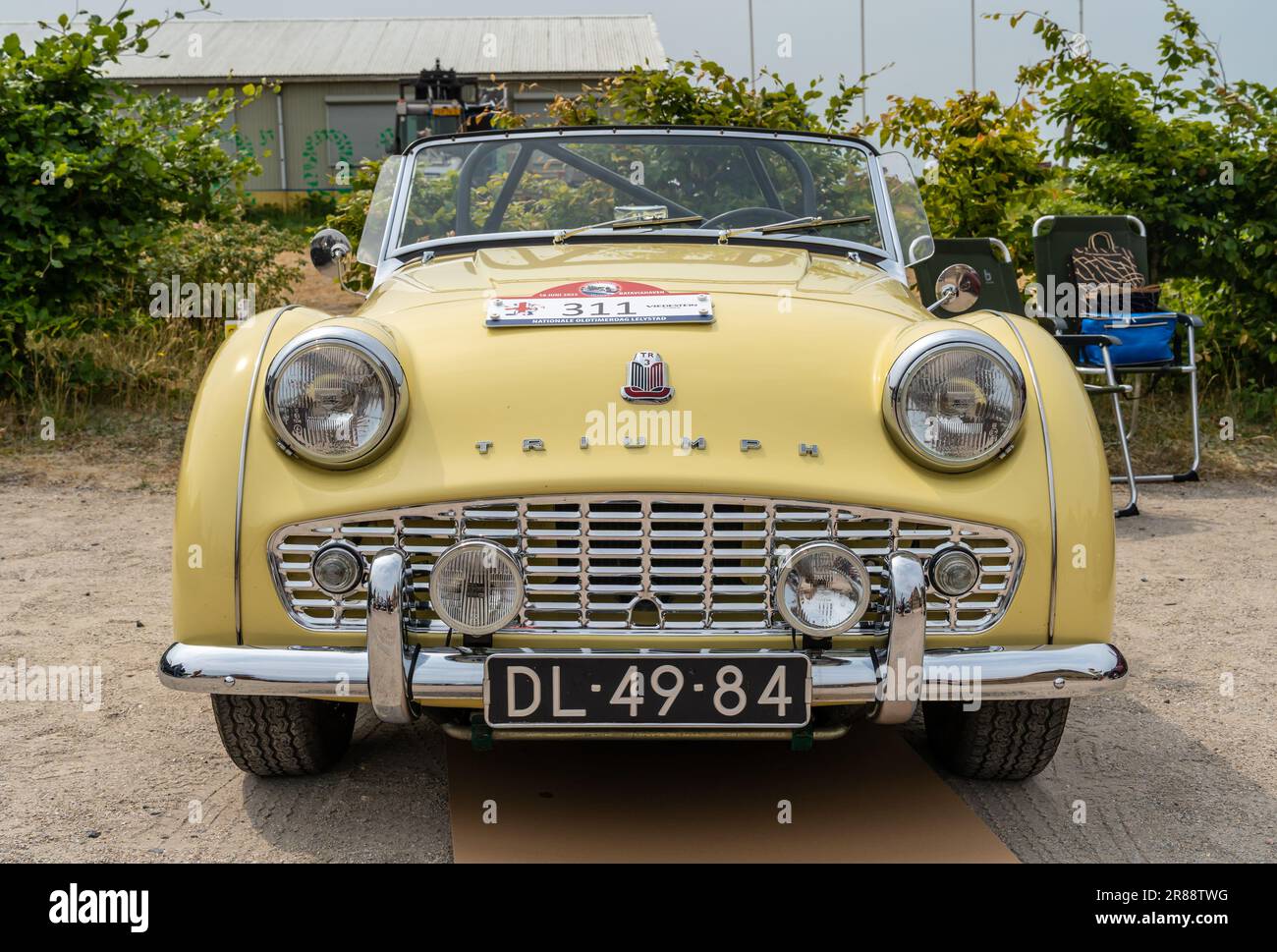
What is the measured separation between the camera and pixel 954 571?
2500mm

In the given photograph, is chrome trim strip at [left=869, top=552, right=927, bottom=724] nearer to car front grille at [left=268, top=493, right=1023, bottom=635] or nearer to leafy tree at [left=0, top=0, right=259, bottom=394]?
car front grille at [left=268, top=493, right=1023, bottom=635]

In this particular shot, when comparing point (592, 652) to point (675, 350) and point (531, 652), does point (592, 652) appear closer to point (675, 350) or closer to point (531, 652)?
point (531, 652)

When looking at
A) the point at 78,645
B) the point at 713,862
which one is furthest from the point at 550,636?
the point at 78,645

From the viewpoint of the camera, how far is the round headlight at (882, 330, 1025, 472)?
8.34 feet

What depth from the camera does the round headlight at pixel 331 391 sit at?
2.54 meters

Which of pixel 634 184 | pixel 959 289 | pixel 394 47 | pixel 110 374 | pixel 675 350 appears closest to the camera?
pixel 675 350

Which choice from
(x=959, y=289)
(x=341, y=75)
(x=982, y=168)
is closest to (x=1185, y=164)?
(x=982, y=168)

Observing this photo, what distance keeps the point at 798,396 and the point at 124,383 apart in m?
6.79

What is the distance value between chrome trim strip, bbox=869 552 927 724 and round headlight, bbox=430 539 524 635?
2.29ft

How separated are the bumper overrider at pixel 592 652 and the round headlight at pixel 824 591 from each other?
56 millimetres

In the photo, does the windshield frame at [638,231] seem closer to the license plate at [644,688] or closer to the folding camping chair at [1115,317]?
the license plate at [644,688]

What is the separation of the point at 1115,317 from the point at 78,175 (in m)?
5.80

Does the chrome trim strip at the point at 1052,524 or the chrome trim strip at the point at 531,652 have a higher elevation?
the chrome trim strip at the point at 1052,524

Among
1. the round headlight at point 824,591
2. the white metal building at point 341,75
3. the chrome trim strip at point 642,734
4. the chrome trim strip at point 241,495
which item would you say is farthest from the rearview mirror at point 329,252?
the white metal building at point 341,75
